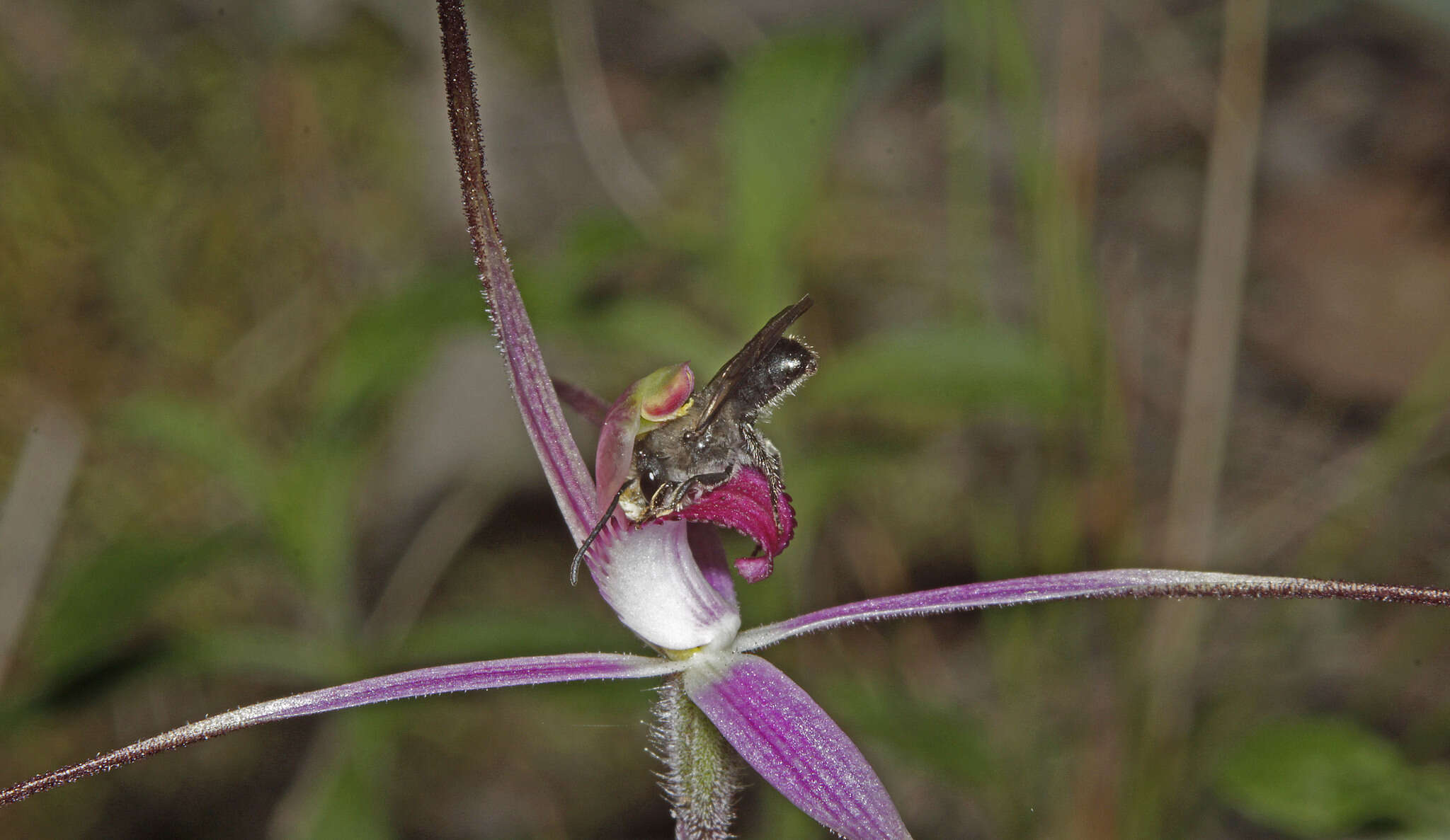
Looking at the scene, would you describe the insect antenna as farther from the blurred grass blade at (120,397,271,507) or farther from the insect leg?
the blurred grass blade at (120,397,271,507)

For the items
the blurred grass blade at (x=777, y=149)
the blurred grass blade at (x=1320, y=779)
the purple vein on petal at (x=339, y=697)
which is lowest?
the purple vein on petal at (x=339, y=697)

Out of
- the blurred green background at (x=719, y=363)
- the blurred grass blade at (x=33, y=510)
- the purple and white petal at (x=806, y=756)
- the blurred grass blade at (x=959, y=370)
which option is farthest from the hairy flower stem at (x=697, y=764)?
the blurred grass blade at (x=33, y=510)

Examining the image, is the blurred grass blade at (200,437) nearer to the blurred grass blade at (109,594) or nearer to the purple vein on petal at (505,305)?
the blurred grass blade at (109,594)

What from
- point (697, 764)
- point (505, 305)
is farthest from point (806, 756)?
point (505, 305)

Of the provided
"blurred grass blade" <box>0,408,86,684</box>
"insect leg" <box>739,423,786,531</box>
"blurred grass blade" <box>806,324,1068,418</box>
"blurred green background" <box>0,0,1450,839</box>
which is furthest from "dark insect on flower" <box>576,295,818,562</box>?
"blurred grass blade" <box>0,408,86,684</box>

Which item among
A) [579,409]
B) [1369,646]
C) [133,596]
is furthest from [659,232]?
[1369,646]

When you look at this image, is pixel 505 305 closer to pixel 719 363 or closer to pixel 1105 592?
pixel 1105 592

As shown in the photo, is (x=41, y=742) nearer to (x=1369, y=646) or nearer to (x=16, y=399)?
(x=16, y=399)
